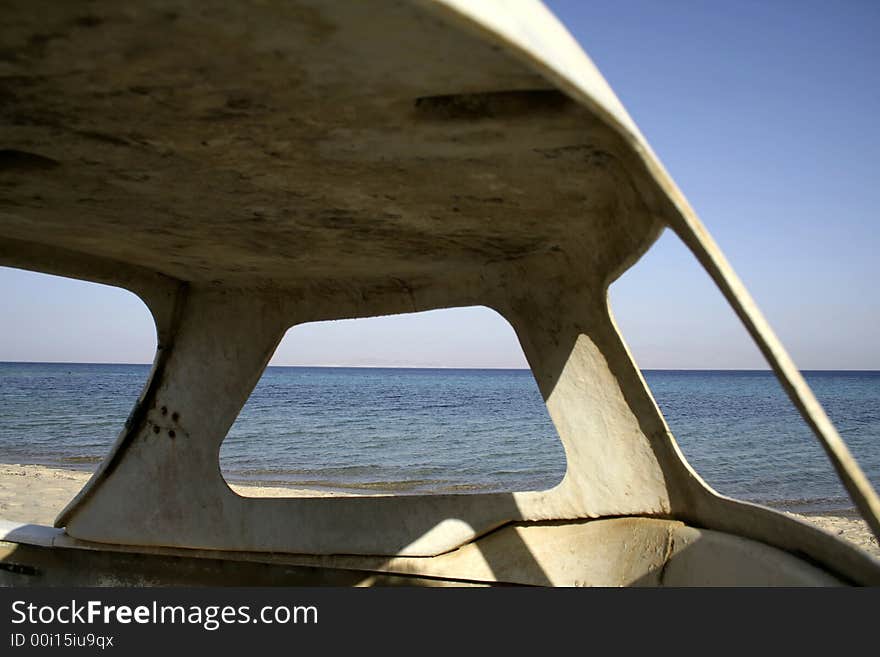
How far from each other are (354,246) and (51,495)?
10.2 m

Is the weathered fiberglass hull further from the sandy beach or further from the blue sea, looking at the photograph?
the blue sea

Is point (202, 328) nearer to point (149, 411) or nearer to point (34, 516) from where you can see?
point (149, 411)

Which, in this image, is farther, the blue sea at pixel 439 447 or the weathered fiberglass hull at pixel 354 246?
the blue sea at pixel 439 447

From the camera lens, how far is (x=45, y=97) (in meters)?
2.47

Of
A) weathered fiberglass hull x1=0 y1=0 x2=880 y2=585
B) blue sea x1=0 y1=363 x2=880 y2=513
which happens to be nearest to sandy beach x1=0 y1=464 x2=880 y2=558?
blue sea x1=0 y1=363 x2=880 y2=513

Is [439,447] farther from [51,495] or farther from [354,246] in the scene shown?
[354,246]

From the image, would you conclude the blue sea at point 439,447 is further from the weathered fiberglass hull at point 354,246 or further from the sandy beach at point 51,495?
the weathered fiberglass hull at point 354,246

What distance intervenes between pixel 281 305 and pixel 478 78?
3778 mm

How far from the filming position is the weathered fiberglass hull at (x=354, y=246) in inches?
82.5

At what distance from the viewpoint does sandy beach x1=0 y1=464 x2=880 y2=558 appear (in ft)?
32.5

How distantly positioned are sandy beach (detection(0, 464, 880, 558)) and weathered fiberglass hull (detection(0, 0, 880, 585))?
5.30 metres

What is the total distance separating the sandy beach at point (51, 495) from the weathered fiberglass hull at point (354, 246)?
5304 mm

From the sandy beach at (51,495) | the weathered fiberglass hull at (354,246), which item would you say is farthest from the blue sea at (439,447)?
the weathered fiberglass hull at (354,246)

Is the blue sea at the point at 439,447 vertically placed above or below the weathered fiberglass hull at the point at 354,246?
above
